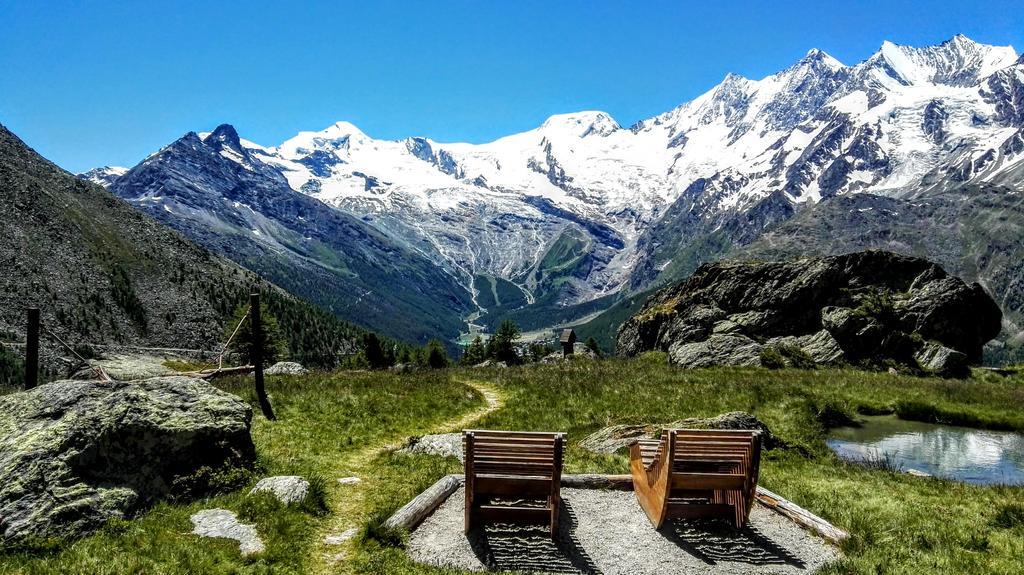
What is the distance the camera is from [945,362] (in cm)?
3953

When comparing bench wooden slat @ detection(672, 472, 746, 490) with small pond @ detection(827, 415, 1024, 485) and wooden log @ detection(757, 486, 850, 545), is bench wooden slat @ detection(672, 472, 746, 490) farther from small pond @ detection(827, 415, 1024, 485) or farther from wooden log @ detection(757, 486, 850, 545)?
small pond @ detection(827, 415, 1024, 485)

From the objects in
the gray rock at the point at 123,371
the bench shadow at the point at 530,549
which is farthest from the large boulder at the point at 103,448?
the bench shadow at the point at 530,549

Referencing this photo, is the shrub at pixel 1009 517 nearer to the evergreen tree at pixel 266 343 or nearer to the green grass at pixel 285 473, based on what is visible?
the green grass at pixel 285 473

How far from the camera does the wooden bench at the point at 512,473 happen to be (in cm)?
1220

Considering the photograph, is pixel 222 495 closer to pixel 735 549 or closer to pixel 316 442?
pixel 316 442

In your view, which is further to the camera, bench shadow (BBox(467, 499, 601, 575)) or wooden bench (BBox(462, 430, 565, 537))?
wooden bench (BBox(462, 430, 565, 537))

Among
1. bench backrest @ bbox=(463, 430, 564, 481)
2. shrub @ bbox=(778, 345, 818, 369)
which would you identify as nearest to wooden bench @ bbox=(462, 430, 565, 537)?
bench backrest @ bbox=(463, 430, 564, 481)

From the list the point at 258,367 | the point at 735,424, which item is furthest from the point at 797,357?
the point at 258,367

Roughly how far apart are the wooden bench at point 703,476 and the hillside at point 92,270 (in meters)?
132

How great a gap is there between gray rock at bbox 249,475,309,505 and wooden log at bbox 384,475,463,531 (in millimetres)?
2502

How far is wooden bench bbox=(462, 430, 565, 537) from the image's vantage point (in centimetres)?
1220

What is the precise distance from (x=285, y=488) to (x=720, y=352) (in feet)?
117

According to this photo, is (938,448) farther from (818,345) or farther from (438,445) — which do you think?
(818,345)

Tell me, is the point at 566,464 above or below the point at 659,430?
below
